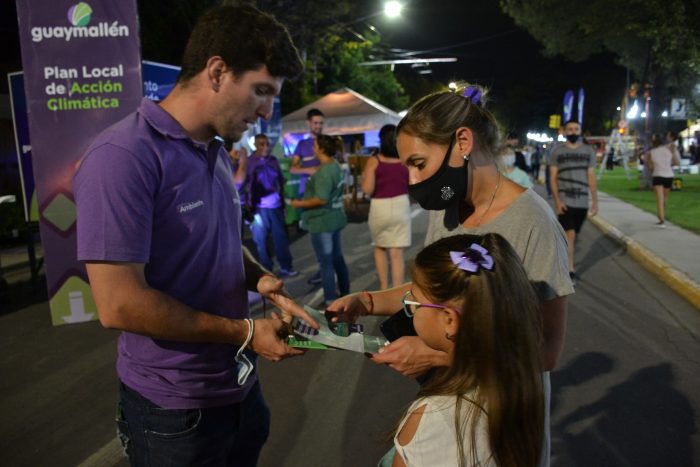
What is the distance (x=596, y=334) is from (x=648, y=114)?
22704 millimetres

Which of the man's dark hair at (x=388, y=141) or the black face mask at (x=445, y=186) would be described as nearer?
the black face mask at (x=445, y=186)

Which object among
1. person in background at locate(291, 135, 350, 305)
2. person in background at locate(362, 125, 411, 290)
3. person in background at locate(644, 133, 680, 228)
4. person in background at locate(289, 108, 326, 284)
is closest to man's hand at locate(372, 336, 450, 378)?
person in background at locate(362, 125, 411, 290)

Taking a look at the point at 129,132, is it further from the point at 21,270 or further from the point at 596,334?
the point at 21,270

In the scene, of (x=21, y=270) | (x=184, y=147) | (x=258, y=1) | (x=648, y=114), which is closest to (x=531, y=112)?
(x=648, y=114)

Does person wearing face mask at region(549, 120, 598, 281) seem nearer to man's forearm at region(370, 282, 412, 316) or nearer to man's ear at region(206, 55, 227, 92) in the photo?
man's forearm at region(370, 282, 412, 316)

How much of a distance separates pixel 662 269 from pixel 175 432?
25.3ft

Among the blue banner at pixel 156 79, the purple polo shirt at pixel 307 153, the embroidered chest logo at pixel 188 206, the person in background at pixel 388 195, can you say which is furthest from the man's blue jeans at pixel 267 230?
the embroidered chest logo at pixel 188 206

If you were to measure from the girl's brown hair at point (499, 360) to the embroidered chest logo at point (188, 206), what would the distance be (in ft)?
2.62

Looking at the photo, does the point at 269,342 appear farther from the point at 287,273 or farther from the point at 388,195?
the point at 287,273

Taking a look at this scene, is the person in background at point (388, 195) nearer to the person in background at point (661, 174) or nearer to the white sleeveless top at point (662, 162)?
the person in background at point (661, 174)

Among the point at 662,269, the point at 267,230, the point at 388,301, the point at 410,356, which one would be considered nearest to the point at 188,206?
the point at 410,356

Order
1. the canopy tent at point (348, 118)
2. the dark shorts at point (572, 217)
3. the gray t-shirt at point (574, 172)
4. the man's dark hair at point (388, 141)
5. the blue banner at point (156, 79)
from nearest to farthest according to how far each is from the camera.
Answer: the man's dark hair at point (388, 141), the gray t-shirt at point (574, 172), the dark shorts at point (572, 217), the blue banner at point (156, 79), the canopy tent at point (348, 118)

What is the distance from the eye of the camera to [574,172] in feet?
24.5

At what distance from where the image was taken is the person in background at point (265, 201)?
25.3 feet
